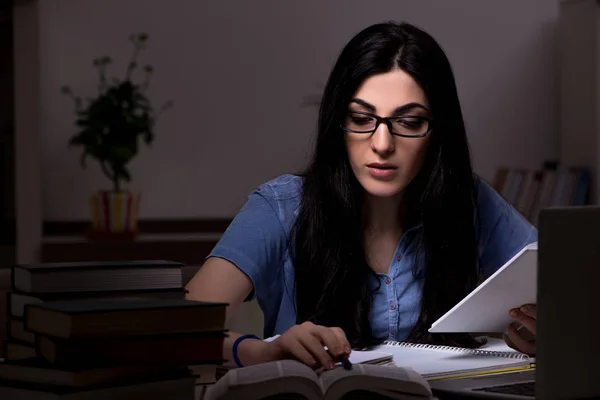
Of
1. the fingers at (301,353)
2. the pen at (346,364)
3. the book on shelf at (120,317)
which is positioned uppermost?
the book on shelf at (120,317)

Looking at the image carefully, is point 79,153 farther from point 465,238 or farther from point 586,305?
point 586,305

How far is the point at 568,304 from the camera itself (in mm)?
1014

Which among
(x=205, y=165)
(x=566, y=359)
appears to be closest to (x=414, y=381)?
(x=566, y=359)

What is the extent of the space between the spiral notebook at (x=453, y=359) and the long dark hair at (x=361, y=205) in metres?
0.19

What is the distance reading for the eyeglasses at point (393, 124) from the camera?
5.43ft

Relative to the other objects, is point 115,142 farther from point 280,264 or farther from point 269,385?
point 269,385

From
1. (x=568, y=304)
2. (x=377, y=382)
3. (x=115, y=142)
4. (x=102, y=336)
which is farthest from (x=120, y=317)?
(x=115, y=142)

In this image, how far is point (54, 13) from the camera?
377cm

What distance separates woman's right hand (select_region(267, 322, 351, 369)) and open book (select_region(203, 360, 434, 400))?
5.4 inches

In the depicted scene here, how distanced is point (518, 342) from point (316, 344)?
40cm

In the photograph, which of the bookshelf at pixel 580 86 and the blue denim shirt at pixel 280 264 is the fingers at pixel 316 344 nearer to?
the blue denim shirt at pixel 280 264

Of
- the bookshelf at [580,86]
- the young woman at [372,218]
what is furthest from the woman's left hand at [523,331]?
the bookshelf at [580,86]

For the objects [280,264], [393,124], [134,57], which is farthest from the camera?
[134,57]

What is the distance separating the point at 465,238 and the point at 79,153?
2304mm
